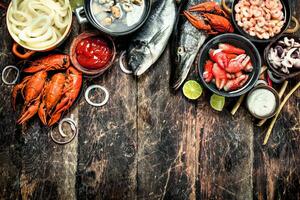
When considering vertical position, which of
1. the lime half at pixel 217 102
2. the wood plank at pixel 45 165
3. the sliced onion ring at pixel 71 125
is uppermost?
the lime half at pixel 217 102

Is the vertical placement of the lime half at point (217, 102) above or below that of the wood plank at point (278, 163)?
above

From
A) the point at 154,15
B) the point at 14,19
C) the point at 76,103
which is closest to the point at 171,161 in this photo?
the point at 76,103

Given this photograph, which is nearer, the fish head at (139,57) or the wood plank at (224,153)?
the fish head at (139,57)

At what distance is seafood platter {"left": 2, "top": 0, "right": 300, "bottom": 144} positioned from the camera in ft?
11.1

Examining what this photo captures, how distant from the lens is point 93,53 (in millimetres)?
3400

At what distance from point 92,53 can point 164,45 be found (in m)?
0.54

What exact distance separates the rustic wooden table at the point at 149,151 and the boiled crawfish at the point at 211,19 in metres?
0.33

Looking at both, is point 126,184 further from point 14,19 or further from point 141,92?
point 14,19

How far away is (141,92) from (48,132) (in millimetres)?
767

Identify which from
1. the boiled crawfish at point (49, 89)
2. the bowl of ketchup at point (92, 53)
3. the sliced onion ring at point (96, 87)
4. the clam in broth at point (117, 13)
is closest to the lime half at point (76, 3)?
the clam in broth at point (117, 13)

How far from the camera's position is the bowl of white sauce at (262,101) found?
3.46m

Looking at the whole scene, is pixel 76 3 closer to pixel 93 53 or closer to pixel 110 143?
pixel 93 53

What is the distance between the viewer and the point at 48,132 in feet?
11.6

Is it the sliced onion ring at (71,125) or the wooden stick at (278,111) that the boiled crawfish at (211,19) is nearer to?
the wooden stick at (278,111)
